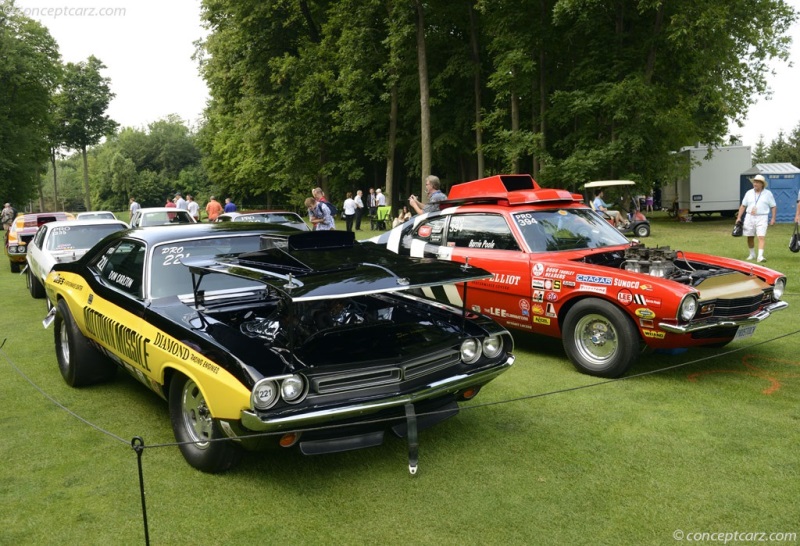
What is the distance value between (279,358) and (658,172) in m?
22.9

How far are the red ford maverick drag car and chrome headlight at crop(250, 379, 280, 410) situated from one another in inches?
119

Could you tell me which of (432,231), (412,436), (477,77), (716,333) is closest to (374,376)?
(412,436)

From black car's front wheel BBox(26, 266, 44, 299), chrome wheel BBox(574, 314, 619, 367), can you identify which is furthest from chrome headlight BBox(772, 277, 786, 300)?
black car's front wheel BBox(26, 266, 44, 299)

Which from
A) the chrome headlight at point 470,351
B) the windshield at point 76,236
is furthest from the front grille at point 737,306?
the windshield at point 76,236

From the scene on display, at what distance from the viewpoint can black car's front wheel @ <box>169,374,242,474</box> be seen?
13.1 ft

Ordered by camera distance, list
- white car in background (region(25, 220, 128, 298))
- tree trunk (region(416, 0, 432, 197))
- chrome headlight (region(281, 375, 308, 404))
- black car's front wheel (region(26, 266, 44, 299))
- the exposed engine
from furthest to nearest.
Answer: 1. tree trunk (region(416, 0, 432, 197))
2. black car's front wheel (region(26, 266, 44, 299))
3. white car in background (region(25, 220, 128, 298))
4. the exposed engine
5. chrome headlight (region(281, 375, 308, 404))

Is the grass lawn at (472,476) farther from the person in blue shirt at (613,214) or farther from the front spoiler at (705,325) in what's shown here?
the person in blue shirt at (613,214)

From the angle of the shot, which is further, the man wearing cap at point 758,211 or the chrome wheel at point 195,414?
the man wearing cap at point 758,211

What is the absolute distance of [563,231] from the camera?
7066mm

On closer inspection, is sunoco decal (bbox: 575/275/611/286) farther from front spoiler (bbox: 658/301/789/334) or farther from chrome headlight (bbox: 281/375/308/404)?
chrome headlight (bbox: 281/375/308/404)

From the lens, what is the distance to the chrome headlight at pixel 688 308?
5461 mm

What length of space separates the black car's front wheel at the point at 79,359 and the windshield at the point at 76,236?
5.41 metres

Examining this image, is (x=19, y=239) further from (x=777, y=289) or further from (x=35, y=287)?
(x=777, y=289)

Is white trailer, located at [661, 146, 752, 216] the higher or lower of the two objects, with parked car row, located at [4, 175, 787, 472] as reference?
higher
